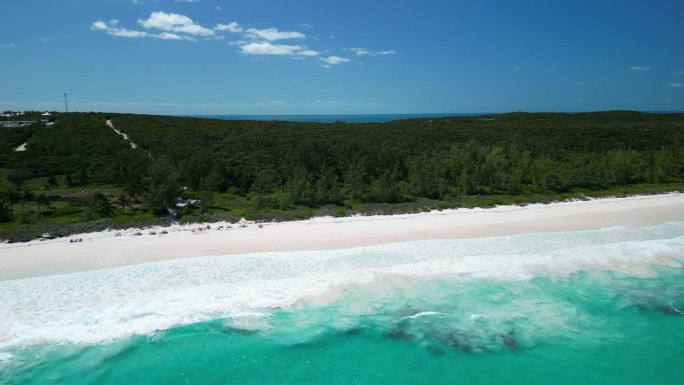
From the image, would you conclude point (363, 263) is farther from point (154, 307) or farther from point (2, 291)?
→ point (2, 291)

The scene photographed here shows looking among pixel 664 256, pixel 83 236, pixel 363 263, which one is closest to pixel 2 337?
pixel 83 236

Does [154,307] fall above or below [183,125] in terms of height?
below

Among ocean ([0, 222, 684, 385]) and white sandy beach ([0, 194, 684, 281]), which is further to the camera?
white sandy beach ([0, 194, 684, 281])

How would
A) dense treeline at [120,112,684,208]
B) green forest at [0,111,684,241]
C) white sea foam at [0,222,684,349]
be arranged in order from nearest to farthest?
white sea foam at [0,222,684,349]
green forest at [0,111,684,241]
dense treeline at [120,112,684,208]

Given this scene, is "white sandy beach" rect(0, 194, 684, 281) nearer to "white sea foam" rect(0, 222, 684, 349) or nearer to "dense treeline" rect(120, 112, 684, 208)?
"white sea foam" rect(0, 222, 684, 349)

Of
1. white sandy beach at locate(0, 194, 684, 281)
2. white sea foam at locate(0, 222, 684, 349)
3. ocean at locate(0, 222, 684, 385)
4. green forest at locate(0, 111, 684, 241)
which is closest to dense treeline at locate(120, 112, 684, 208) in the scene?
green forest at locate(0, 111, 684, 241)
